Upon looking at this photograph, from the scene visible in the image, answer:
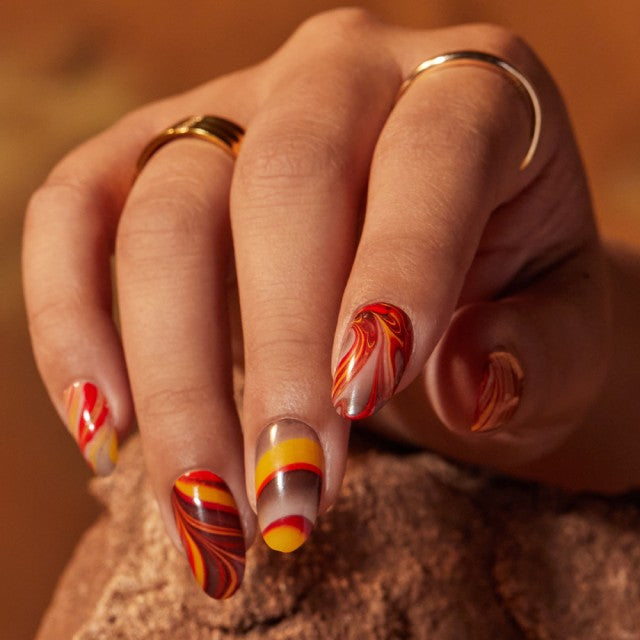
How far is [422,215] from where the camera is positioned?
1.78 feet

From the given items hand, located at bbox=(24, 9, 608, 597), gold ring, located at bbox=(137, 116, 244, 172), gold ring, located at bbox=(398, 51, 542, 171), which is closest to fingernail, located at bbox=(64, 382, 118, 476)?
hand, located at bbox=(24, 9, 608, 597)

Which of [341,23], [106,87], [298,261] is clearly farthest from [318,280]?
[106,87]

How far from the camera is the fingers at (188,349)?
22.3 inches

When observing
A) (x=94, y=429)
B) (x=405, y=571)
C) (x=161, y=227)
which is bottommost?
(x=405, y=571)

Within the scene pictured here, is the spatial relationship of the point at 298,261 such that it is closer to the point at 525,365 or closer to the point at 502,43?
the point at 525,365

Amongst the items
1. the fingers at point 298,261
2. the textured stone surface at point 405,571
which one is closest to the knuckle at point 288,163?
the fingers at point 298,261

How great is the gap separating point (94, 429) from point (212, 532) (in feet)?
0.54

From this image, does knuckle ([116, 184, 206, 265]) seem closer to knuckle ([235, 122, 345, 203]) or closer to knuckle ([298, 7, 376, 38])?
knuckle ([235, 122, 345, 203])

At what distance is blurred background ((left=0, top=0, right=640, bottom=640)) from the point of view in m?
1.30

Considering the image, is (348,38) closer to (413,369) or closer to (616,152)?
(413,369)

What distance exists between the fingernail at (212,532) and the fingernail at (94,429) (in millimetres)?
122

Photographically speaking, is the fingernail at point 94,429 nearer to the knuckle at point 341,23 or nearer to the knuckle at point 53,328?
the knuckle at point 53,328

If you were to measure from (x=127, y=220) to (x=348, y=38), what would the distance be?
0.85ft

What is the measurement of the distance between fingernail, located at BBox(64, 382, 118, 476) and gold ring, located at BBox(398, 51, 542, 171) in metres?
0.35
